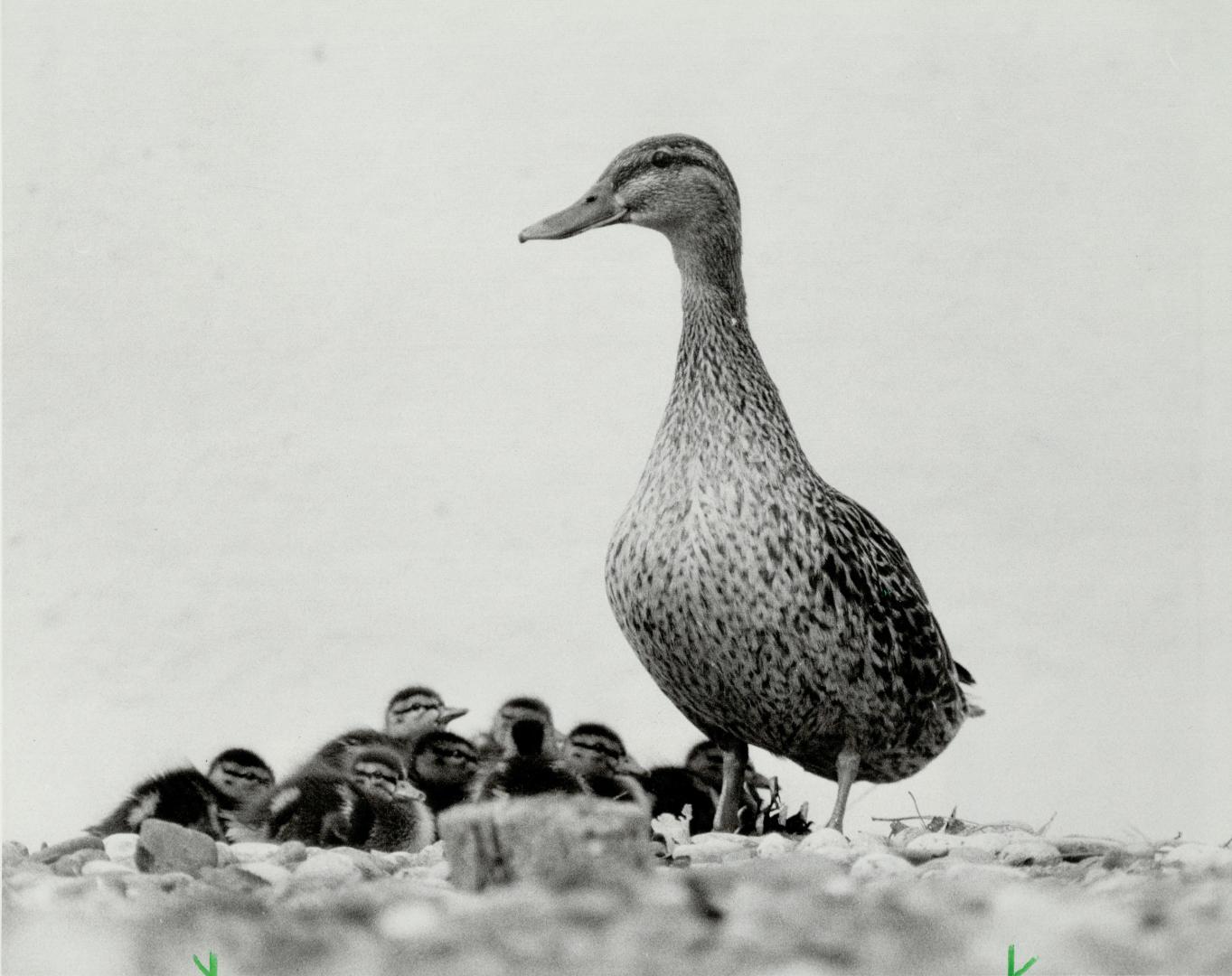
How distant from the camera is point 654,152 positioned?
10.6 feet

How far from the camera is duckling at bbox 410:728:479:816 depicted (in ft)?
11.4

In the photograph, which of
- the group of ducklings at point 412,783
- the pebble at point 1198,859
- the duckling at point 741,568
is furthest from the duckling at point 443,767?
the pebble at point 1198,859

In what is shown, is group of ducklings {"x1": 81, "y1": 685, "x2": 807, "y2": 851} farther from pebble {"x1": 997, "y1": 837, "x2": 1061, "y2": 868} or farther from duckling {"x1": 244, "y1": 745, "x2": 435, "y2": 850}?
pebble {"x1": 997, "y1": 837, "x2": 1061, "y2": 868}

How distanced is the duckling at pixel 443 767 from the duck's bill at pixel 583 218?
3.27 ft

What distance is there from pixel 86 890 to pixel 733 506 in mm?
1188

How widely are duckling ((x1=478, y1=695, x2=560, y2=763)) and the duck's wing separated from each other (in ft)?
2.56

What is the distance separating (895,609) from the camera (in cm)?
321

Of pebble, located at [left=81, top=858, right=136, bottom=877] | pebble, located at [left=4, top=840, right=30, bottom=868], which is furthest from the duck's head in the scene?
pebble, located at [left=4, top=840, right=30, bottom=868]

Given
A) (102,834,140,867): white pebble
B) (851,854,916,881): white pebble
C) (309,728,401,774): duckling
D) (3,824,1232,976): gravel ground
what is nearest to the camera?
(3,824,1232,976): gravel ground

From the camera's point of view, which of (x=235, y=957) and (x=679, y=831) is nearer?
(x=235, y=957)

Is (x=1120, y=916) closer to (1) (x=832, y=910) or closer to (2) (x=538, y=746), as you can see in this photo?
(1) (x=832, y=910)

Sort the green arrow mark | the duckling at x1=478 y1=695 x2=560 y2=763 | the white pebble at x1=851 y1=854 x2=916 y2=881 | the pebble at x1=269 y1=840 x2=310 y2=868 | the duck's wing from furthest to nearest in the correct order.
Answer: the duckling at x1=478 y1=695 x2=560 y2=763 < the duck's wing < the pebble at x1=269 y1=840 x2=310 y2=868 < the white pebble at x1=851 y1=854 x2=916 y2=881 < the green arrow mark

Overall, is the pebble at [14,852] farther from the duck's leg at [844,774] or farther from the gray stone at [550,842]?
the duck's leg at [844,774]

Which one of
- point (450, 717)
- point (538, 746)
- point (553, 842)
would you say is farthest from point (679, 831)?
point (553, 842)
